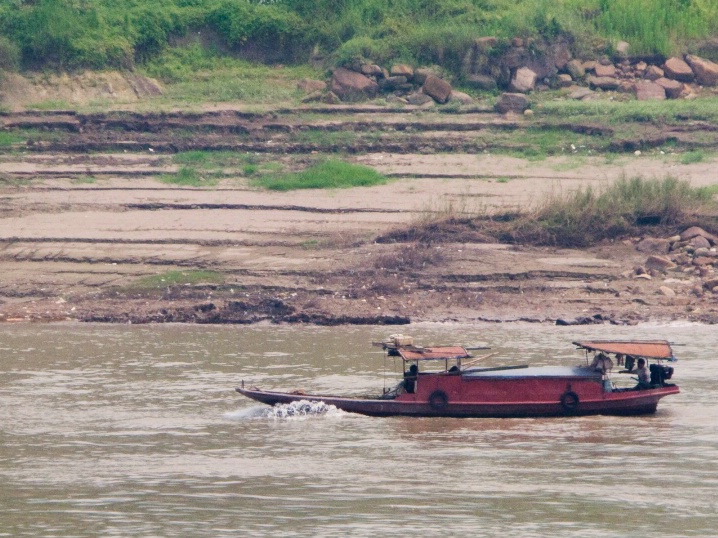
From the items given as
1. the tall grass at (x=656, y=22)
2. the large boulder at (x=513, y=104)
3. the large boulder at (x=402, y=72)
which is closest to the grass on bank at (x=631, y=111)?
the large boulder at (x=513, y=104)

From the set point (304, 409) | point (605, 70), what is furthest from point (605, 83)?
point (304, 409)

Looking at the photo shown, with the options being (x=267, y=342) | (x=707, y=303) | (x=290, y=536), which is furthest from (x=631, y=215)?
(x=290, y=536)

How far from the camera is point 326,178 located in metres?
21.8

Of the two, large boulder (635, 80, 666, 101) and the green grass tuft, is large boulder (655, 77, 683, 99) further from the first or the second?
the green grass tuft

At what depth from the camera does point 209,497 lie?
36.2 ft

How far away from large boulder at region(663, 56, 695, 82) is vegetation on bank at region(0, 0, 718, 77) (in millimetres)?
439

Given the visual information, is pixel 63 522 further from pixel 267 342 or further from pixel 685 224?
pixel 685 224

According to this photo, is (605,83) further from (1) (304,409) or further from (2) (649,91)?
(1) (304,409)

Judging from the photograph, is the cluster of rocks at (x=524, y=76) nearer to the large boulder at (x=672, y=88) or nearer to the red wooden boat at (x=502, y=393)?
the large boulder at (x=672, y=88)

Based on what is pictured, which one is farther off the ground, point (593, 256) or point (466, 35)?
point (466, 35)

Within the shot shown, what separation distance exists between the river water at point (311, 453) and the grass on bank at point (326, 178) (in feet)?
15.7

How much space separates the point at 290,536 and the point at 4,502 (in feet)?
7.85

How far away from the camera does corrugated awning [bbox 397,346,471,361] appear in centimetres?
1370

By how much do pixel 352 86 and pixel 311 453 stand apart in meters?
12.7
